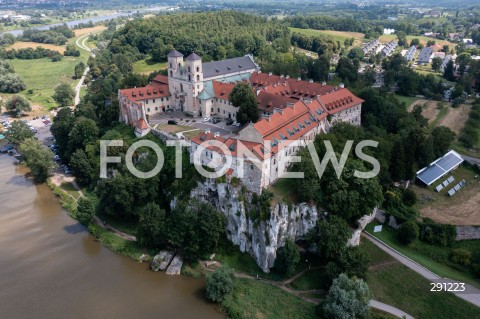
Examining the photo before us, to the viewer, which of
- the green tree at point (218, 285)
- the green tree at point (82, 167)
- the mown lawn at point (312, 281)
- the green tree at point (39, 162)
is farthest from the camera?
the green tree at point (39, 162)

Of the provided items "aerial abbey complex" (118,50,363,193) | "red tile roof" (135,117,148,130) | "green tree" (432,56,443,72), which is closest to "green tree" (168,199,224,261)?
"aerial abbey complex" (118,50,363,193)

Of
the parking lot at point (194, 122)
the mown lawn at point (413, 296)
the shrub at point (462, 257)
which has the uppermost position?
the parking lot at point (194, 122)

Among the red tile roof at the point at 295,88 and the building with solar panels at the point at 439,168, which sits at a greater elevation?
the red tile roof at the point at 295,88

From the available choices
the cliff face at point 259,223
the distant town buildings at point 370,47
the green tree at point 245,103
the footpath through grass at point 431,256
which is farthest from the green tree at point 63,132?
the distant town buildings at point 370,47

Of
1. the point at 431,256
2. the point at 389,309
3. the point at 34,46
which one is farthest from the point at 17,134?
the point at 34,46

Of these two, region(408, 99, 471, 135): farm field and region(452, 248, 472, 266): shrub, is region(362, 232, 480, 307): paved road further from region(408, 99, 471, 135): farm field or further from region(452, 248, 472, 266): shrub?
region(408, 99, 471, 135): farm field

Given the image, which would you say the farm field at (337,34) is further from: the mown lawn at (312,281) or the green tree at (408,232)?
the mown lawn at (312,281)

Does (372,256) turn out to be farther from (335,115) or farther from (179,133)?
(179,133)
